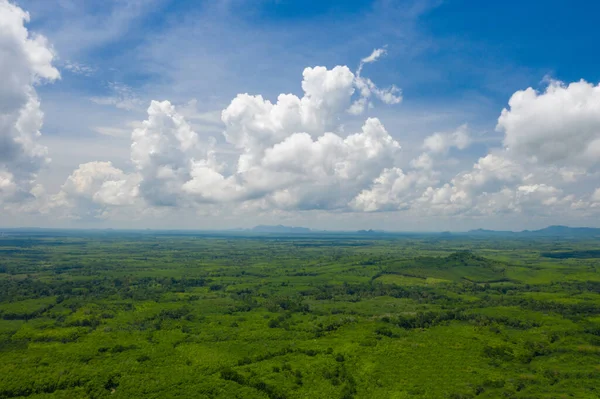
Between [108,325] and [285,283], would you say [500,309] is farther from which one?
[108,325]

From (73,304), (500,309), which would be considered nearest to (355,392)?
(500,309)

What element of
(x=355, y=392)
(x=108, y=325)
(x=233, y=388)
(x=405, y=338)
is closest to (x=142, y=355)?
(x=233, y=388)

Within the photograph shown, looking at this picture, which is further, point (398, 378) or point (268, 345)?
point (268, 345)

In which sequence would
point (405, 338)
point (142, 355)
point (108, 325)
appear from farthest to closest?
point (108, 325)
point (405, 338)
point (142, 355)

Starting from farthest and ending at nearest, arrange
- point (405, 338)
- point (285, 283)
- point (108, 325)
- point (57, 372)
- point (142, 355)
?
point (285, 283)
point (108, 325)
point (405, 338)
point (142, 355)
point (57, 372)

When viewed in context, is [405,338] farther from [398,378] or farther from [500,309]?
[500,309]

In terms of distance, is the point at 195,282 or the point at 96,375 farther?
the point at 195,282

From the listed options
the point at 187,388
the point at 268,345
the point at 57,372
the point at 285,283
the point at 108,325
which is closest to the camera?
the point at 187,388

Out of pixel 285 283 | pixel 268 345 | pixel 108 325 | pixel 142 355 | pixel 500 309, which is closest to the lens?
pixel 142 355
